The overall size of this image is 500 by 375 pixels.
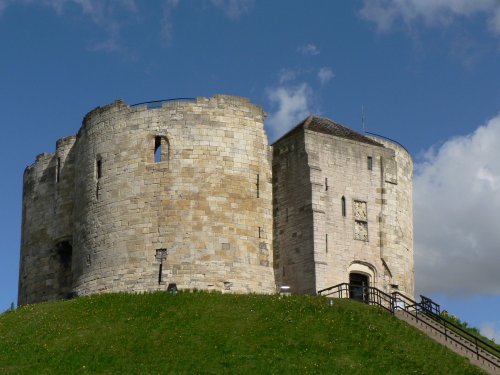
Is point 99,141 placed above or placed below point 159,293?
above

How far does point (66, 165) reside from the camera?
161ft

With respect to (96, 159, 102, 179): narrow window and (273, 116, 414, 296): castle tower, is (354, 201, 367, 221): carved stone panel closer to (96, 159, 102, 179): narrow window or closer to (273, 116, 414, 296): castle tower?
(273, 116, 414, 296): castle tower

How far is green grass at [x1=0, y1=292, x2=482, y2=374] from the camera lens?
102 ft

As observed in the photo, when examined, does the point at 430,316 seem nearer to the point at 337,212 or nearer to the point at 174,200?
the point at 337,212

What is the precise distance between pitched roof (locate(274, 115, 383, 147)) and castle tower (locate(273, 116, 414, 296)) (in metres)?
0.08

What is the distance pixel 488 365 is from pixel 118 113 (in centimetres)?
1970

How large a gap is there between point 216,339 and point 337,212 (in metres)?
11.3

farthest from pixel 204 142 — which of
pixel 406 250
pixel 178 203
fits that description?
pixel 406 250

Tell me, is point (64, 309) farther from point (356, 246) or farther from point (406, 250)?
point (406, 250)

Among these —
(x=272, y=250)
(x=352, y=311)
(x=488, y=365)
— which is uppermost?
(x=272, y=250)

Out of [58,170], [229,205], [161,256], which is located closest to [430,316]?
[229,205]

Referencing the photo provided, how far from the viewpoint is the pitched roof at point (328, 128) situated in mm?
44688

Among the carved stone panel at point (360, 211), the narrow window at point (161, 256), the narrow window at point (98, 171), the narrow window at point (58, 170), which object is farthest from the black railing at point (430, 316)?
the narrow window at point (58, 170)

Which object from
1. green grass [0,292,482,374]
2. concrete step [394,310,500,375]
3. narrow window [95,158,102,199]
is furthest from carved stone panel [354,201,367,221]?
narrow window [95,158,102,199]
